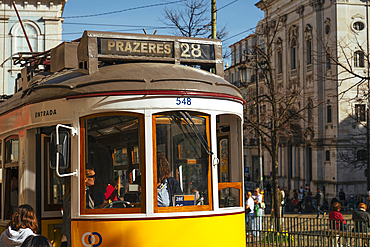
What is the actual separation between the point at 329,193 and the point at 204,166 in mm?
38345

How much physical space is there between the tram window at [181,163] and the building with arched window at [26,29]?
1169 inches

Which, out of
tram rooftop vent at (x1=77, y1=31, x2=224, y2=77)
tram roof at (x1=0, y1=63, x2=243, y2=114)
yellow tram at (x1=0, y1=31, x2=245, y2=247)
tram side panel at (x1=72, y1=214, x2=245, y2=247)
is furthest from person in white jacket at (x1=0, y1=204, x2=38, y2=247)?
tram rooftop vent at (x1=77, y1=31, x2=224, y2=77)

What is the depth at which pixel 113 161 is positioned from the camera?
6012 mm

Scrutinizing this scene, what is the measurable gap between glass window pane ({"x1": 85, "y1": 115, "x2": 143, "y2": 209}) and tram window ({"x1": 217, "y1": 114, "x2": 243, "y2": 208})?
1.05 m

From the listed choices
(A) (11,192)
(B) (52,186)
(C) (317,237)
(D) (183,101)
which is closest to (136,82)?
(D) (183,101)

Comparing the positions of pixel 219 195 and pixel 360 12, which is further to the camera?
pixel 360 12

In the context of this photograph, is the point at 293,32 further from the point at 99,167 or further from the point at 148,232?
the point at 148,232

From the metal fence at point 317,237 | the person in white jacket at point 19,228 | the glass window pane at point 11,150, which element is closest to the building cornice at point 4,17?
the metal fence at point 317,237

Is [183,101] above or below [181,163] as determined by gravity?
above

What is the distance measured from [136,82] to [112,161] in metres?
0.91

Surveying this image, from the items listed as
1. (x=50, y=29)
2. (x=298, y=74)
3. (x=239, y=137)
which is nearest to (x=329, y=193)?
(x=298, y=74)

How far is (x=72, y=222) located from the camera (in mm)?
6020

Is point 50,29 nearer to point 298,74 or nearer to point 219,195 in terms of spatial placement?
point 298,74

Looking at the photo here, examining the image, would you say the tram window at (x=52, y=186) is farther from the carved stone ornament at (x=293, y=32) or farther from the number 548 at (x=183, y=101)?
the carved stone ornament at (x=293, y=32)
